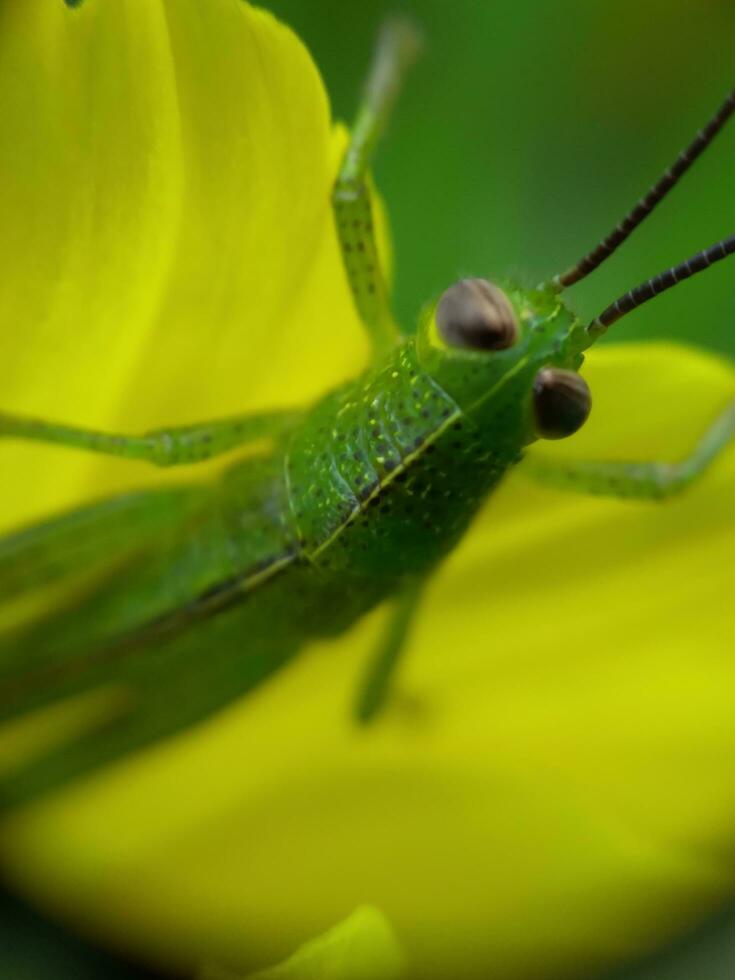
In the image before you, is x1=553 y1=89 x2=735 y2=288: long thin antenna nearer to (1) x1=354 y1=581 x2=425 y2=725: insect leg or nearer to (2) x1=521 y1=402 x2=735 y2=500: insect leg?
(2) x1=521 y1=402 x2=735 y2=500: insect leg

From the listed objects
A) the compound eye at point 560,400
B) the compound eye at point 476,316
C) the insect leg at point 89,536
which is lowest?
the insect leg at point 89,536

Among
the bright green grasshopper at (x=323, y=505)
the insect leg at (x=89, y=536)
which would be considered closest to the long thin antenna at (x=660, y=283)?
the bright green grasshopper at (x=323, y=505)

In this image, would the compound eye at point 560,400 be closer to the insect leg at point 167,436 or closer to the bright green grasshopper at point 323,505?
the bright green grasshopper at point 323,505

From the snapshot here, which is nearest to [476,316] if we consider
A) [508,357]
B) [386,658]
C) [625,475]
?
[508,357]

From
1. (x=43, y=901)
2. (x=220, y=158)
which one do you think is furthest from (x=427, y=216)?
(x=43, y=901)

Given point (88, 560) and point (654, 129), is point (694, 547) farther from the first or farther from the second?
point (88, 560)


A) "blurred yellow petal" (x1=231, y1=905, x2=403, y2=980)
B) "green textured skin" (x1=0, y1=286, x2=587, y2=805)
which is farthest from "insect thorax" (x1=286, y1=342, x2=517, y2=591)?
"blurred yellow petal" (x1=231, y1=905, x2=403, y2=980)
